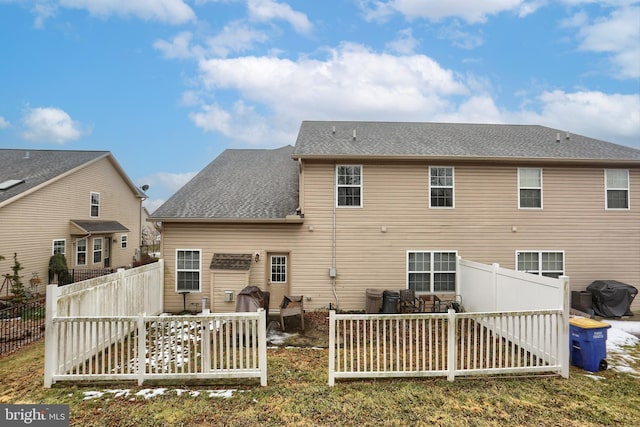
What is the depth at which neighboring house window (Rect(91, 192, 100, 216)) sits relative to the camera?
16375 millimetres

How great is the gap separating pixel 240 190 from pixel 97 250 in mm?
10855

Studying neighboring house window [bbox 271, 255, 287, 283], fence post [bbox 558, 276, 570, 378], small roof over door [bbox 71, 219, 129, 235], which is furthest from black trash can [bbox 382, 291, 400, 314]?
small roof over door [bbox 71, 219, 129, 235]

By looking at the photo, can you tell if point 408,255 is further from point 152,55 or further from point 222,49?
point 152,55

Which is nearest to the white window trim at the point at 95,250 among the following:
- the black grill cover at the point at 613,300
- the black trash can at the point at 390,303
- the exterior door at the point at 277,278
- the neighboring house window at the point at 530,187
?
the exterior door at the point at 277,278

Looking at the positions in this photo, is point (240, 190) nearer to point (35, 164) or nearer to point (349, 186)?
point (349, 186)

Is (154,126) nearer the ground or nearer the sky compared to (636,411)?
nearer the sky

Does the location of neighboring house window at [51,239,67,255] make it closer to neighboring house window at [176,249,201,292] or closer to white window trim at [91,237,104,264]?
white window trim at [91,237,104,264]

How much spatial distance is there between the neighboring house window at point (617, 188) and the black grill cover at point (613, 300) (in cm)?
263

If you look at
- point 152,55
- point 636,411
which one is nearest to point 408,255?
point 636,411

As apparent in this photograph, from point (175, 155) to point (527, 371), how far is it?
21587 millimetres

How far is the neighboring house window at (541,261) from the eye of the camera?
32.1 feet

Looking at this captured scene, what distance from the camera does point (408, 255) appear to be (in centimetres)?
959

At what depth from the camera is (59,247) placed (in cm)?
1422

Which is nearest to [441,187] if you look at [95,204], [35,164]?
[95,204]
